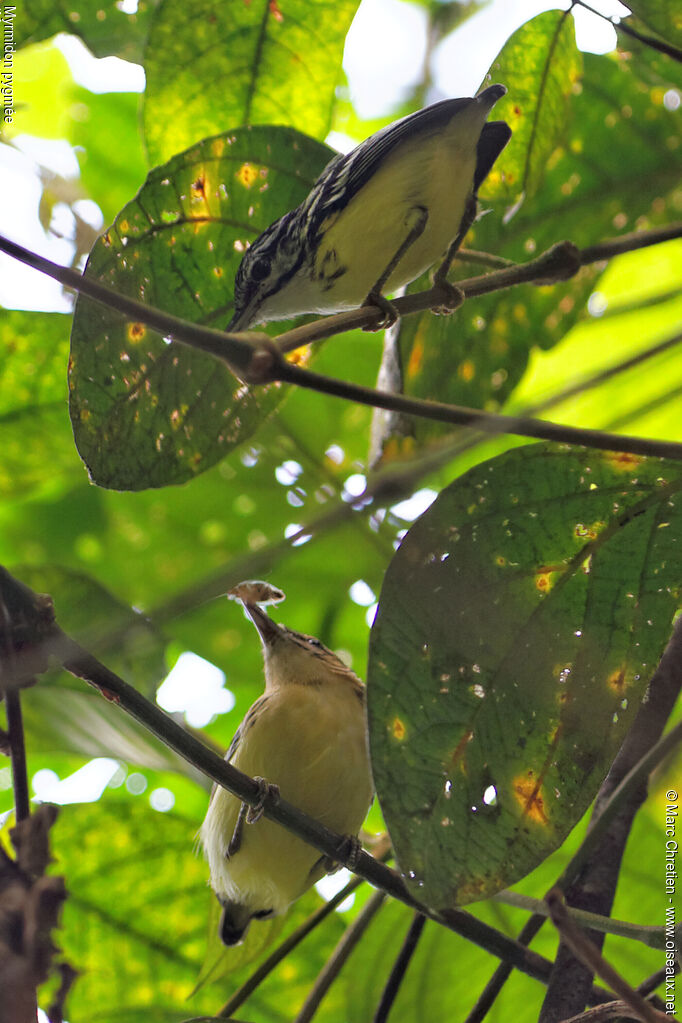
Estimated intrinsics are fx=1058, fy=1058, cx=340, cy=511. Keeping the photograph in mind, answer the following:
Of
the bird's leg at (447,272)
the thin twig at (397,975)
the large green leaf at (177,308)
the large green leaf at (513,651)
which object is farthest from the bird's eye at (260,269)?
the thin twig at (397,975)

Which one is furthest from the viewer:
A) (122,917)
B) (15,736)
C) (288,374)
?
(122,917)

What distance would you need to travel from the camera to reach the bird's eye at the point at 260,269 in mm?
1350

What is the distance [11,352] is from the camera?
5.73ft

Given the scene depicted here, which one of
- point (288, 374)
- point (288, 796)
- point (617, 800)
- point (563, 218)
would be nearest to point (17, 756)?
point (288, 374)

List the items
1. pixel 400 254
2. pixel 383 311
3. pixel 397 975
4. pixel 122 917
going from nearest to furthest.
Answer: pixel 383 311 → pixel 397 975 → pixel 400 254 → pixel 122 917

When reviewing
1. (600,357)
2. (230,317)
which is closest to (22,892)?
(230,317)

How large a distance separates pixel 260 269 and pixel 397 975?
35.5 inches

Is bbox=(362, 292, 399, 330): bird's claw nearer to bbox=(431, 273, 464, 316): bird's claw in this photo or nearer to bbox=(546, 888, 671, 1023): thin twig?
bbox=(431, 273, 464, 316): bird's claw

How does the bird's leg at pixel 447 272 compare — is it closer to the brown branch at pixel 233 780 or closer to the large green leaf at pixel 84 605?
the brown branch at pixel 233 780

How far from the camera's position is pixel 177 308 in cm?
137

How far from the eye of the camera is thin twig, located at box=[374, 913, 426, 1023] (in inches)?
50.8

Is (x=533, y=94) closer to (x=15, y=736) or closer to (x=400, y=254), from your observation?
(x=400, y=254)

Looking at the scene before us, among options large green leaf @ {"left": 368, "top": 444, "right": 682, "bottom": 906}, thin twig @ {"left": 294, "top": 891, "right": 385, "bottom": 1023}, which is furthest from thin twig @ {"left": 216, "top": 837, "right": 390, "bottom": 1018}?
large green leaf @ {"left": 368, "top": 444, "right": 682, "bottom": 906}

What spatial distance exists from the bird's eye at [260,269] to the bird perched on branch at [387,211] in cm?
6
